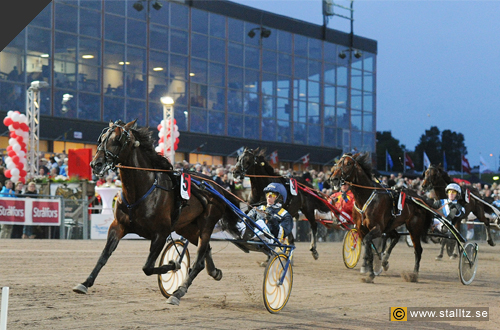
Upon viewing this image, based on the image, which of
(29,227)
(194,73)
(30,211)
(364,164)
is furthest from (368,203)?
(194,73)

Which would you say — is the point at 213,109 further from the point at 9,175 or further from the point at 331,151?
the point at 9,175

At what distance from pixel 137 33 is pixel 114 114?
4.39 metres

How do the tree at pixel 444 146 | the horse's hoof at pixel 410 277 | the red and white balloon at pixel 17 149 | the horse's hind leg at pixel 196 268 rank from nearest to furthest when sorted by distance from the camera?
the horse's hind leg at pixel 196 268 → the horse's hoof at pixel 410 277 → the red and white balloon at pixel 17 149 → the tree at pixel 444 146

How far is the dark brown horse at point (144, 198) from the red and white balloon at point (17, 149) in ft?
40.9

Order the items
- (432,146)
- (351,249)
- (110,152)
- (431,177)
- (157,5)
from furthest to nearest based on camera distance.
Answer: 1. (432,146)
2. (157,5)
3. (431,177)
4. (351,249)
5. (110,152)

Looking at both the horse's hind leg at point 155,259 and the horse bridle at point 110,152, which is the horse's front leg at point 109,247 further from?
the horse bridle at point 110,152

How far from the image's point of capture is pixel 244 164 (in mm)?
12773

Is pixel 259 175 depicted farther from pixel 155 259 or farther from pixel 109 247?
pixel 109 247

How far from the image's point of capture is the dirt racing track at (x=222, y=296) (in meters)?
→ 6.55

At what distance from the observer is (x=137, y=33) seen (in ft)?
107

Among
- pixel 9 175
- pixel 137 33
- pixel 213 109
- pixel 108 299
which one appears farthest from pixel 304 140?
pixel 108 299

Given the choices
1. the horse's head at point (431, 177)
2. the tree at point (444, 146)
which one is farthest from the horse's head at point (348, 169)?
the tree at point (444, 146)

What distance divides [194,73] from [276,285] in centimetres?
2838

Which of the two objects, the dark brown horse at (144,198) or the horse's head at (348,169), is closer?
the dark brown horse at (144,198)
